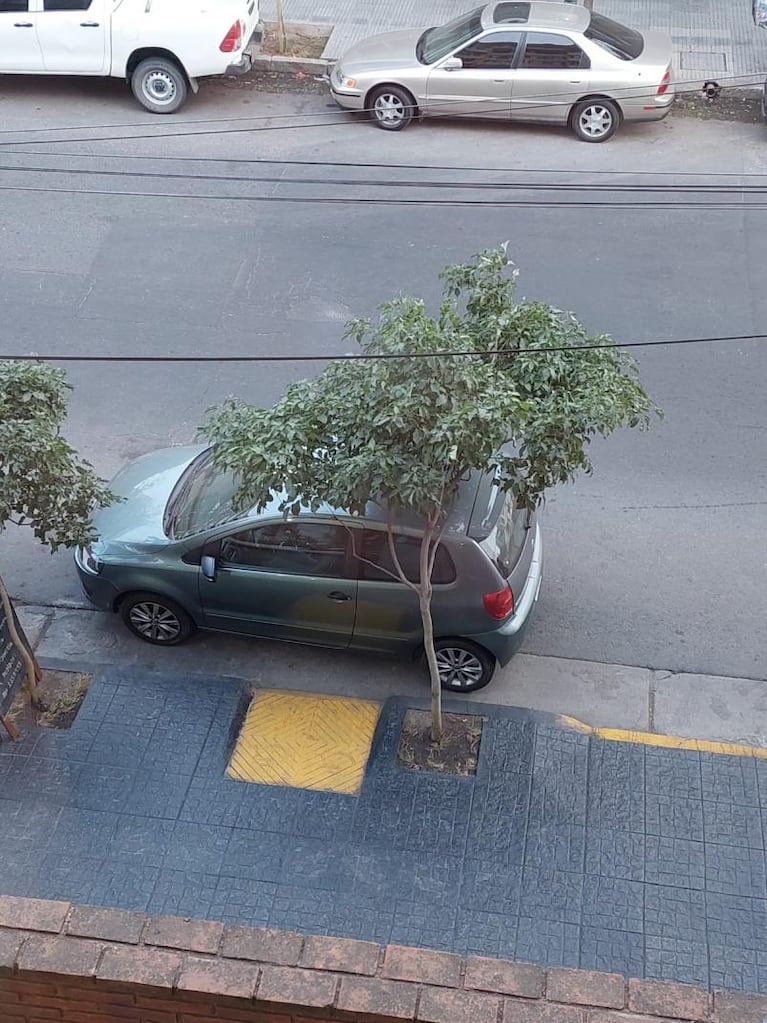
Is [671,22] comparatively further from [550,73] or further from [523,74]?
[523,74]

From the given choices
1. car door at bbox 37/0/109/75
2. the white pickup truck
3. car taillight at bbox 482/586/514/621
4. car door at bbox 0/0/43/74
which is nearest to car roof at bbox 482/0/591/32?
the white pickup truck

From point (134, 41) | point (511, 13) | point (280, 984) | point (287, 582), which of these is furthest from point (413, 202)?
point (280, 984)

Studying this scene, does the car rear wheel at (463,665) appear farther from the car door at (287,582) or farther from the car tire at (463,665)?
the car door at (287,582)

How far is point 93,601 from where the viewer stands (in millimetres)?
8336

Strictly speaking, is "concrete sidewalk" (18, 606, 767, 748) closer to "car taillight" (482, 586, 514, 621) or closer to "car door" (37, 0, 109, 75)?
"car taillight" (482, 586, 514, 621)

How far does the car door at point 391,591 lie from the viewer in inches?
296

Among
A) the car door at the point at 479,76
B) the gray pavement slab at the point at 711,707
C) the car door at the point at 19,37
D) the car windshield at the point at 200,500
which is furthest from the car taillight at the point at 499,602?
the car door at the point at 19,37

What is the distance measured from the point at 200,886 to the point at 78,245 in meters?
8.92

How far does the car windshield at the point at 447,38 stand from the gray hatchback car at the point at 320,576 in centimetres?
A: 919

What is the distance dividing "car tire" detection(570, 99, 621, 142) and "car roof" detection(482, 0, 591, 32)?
99 cm

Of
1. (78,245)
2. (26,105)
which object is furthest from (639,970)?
(26,105)

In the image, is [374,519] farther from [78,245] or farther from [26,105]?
[26,105]

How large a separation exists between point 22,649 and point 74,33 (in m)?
11.1

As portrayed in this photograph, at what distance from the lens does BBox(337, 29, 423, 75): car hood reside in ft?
49.4
